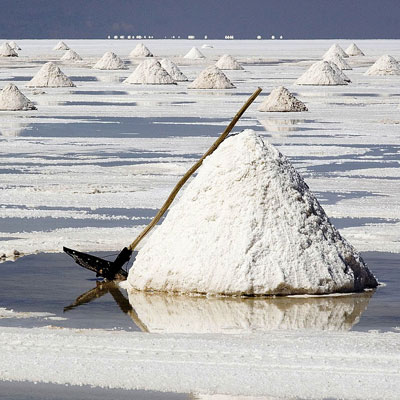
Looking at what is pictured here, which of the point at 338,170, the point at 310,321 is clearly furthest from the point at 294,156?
the point at 310,321

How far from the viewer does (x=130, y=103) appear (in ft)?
92.0

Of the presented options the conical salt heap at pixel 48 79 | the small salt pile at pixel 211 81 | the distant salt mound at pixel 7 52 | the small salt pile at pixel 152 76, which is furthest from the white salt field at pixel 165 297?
A: the distant salt mound at pixel 7 52

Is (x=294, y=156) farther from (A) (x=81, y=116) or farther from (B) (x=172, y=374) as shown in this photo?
(B) (x=172, y=374)

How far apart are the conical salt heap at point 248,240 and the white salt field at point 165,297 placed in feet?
0.43

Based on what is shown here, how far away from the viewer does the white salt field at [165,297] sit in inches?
214

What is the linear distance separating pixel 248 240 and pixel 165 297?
549 mm

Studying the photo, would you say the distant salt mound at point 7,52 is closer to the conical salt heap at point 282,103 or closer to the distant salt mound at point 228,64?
the distant salt mound at point 228,64

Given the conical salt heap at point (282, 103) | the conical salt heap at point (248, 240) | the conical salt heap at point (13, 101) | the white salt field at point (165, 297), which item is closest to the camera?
the white salt field at point (165, 297)

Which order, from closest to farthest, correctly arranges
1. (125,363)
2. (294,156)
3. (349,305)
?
(125,363) < (349,305) < (294,156)

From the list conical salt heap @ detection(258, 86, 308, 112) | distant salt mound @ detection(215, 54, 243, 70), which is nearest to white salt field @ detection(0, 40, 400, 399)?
conical salt heap @ detection(258, 86, 308, 112)

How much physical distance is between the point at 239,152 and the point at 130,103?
67.6 ft

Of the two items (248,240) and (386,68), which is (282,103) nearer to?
(248,240)

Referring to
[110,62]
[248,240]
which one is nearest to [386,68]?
[110,62]

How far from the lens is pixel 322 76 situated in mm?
36375
